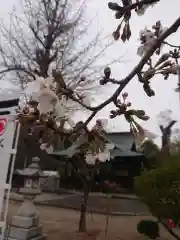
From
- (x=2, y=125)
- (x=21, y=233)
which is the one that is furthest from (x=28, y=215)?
(x=2, y=125)

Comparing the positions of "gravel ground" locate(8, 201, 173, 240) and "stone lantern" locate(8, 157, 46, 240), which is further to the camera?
"gravel ground" locate(8, 201, 173, 240)

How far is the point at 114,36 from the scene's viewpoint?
0.92 meters

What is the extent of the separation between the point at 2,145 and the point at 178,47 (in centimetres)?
183

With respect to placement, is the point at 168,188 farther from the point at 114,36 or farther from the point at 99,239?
the point at 114,36

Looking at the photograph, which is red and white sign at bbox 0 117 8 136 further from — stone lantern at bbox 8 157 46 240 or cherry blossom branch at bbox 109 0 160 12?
cherry blossom branch at bbox 109 0 160 12

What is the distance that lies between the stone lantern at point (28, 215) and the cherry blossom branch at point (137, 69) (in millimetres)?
3284

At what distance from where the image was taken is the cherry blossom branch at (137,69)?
86 centimetres

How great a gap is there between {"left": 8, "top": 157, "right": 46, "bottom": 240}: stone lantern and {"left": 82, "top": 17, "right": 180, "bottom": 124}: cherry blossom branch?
129 inches

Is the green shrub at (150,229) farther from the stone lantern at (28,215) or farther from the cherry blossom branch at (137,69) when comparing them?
the cherry blossom branch at (137,69)

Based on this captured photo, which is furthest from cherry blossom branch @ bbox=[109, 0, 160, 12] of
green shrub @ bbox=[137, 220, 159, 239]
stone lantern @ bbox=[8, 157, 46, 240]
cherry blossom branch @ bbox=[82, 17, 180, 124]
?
green shrub @ bbox=[137, 220, 159, 239]

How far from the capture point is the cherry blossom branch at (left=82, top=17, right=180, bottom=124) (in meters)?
0.86

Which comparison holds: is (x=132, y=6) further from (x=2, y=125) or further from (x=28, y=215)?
(x=28, y=215)

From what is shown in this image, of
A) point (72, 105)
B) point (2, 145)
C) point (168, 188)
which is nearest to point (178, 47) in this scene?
point (72, 105)

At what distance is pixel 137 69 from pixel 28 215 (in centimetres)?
345
